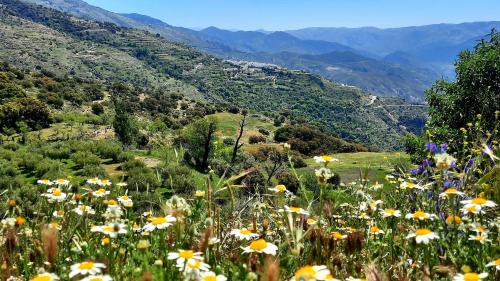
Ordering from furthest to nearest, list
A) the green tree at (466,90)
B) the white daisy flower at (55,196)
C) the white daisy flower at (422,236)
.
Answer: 1. the green tree at (466,90)
2. the white daisy flower at (55,196)
3. the white daisy flower at (422,236)

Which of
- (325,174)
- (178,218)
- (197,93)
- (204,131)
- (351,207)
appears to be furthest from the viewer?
(197,93)

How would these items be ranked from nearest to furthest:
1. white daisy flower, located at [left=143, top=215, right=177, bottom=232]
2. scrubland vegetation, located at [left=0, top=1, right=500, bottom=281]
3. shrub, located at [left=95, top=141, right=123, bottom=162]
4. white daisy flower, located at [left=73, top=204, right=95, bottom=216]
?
scrubland vegetation, located at [left=0, top=1, right=500, bottom=281] → white daisy flower, located at [left=143, top=215, right=177, bottom=232] → white daisy flower, located at [left=73, top=204, right=95, bottom=216] → shrub, located at [left=95, top=141, right=123, bottom=162]

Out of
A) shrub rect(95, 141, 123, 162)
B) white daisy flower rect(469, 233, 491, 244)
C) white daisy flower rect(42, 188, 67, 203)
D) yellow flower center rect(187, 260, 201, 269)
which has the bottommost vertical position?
shrub rect(95, 141, 123, 162)

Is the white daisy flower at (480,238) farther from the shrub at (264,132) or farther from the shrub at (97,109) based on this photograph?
the shrub at (264,132)

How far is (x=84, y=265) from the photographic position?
2.14 m

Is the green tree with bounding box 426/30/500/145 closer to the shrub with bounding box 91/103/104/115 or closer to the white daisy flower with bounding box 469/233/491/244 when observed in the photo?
the white daisy flower with bounding box 469/233/491/244

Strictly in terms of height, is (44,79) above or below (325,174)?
below

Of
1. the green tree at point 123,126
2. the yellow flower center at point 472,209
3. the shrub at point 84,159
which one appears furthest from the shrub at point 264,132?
the yellow flower center at point 472,209

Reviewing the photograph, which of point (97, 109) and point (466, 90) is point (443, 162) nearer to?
point (466, 90)

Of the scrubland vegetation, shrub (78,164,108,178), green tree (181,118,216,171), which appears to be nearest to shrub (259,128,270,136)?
the scrubland vegetation

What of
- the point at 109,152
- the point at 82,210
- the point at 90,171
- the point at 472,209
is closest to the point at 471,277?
the point at 472,209

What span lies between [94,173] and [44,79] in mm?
50371

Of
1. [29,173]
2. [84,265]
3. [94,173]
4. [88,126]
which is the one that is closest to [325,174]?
[84,265]

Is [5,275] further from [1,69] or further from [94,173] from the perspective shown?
[1,69]
